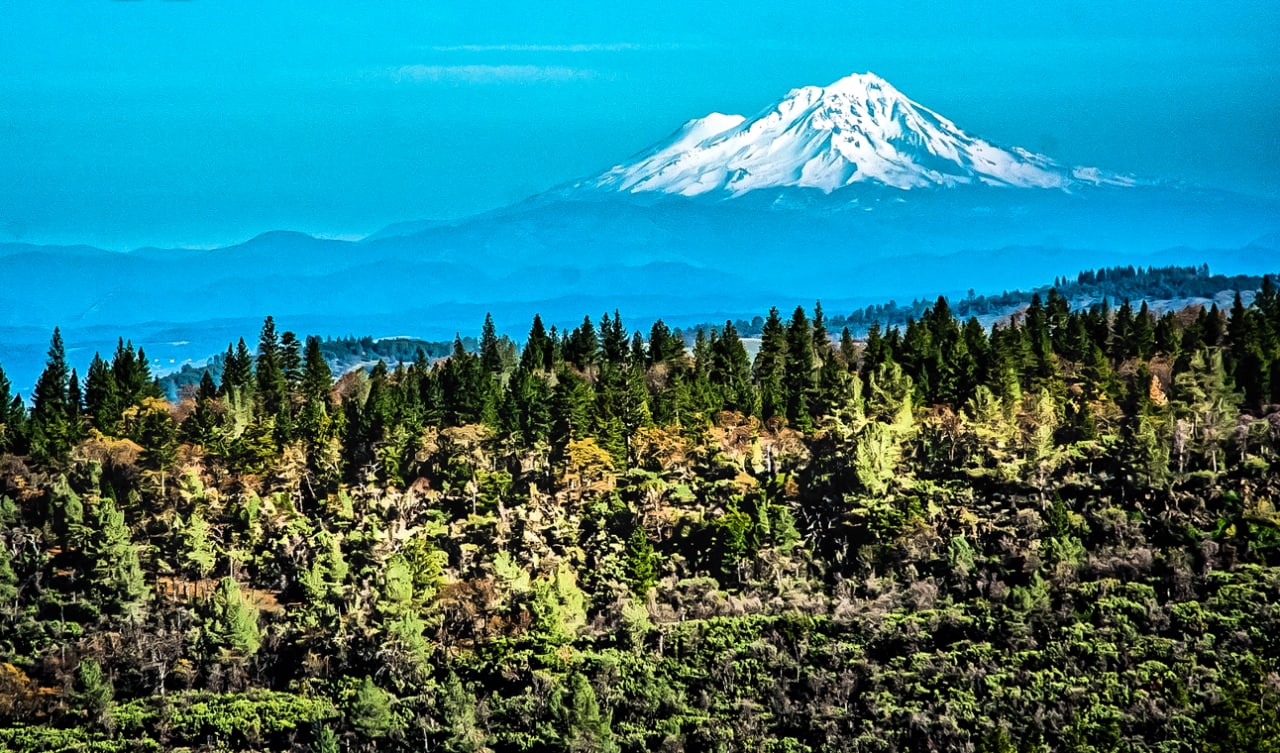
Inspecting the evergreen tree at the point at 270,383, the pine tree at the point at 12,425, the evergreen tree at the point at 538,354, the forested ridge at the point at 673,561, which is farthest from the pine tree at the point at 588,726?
the pine tree at the point at 12,425

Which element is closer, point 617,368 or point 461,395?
point 461,395

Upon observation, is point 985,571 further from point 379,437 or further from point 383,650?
point 379,437

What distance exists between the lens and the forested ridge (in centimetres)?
7775

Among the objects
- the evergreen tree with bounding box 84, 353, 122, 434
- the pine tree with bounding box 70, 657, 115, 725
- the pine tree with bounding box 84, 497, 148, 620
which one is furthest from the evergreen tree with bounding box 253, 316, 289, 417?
the pine tree with bounding box 70, 657, 115, 725

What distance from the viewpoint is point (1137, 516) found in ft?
286

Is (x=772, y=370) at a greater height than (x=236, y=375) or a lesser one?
lesser

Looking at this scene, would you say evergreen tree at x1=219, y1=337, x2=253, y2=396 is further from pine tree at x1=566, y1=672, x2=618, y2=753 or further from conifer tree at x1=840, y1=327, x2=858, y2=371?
pine tree at x1=566, y1=672, x2=618, y2=753

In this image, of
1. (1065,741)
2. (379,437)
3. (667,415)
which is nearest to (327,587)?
(379,437)

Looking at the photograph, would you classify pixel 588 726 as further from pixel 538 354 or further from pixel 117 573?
pixel 538 354

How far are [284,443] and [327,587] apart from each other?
15.2 meters

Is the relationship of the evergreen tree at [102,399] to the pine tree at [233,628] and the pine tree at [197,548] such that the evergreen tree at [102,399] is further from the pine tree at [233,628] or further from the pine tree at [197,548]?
the pine tree at [233,628]

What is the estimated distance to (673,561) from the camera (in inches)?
3573

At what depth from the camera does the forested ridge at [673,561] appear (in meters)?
77.8

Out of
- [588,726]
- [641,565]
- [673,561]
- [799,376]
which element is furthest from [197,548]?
[799,376]
